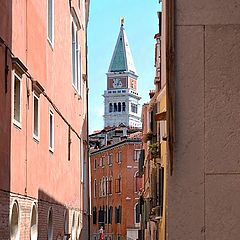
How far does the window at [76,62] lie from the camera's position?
77.0 feet

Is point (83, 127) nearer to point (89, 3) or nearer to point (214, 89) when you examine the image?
point (89, 3)

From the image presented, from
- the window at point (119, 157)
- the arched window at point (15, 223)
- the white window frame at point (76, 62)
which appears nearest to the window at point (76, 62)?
the white window frame at point (76, 62)

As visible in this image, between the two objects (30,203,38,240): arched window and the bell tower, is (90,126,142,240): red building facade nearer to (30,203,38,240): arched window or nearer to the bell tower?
(30,203,38,240): arched window

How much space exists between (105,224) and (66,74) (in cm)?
5974

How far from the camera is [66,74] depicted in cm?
2078

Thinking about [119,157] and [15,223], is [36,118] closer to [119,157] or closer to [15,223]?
[15,223]

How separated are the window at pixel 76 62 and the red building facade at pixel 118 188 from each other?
152ft

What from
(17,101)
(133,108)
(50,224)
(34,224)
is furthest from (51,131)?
(133,108)

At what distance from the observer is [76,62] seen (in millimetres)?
24359

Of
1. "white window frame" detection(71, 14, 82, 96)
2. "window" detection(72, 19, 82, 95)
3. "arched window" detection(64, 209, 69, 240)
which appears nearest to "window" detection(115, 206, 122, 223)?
"white window frame" detection(71, 14, 82, 96)

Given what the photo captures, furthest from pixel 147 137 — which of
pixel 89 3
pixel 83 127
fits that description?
pixel 89 3

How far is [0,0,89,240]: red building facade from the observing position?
12.2m

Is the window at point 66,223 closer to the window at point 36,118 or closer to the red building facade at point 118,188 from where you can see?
the window at point 36,118

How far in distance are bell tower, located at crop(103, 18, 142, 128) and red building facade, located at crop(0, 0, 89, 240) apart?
16009cm
